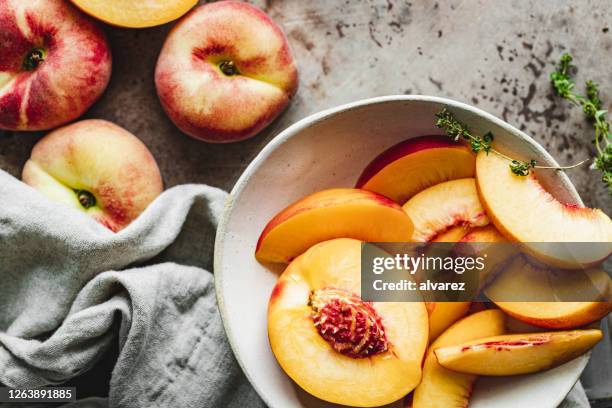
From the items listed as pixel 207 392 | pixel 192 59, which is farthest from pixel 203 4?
pixel 207 392

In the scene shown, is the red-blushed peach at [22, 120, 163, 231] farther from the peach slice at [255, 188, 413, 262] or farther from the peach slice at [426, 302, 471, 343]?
the peach slice at [426, 302, 471, 343]

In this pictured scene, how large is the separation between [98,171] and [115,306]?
195 millimetres

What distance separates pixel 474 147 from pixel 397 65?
0.25 m

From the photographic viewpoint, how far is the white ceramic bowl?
2.64 feet

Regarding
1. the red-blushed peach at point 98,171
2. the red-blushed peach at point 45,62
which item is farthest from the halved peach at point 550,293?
the red-blushed peach at point 45,62

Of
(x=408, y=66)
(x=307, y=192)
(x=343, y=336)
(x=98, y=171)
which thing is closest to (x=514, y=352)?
(x=343, y=336)

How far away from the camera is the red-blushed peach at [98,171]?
37.1 inches

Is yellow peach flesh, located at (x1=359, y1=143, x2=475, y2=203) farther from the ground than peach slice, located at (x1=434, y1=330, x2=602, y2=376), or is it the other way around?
yellow peach flesh, located at (x1=359, y1=143, x2=475, y2=203)

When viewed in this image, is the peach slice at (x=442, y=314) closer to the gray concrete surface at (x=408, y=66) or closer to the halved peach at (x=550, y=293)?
the halved peach at (x=550, y=293)

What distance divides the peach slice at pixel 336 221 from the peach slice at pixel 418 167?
4 centimetres

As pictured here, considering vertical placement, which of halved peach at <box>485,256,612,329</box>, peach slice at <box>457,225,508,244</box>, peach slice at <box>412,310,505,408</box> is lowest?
peach slice at <box>412,310,505,408</box>

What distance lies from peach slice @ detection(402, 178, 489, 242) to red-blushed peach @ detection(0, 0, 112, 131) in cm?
50

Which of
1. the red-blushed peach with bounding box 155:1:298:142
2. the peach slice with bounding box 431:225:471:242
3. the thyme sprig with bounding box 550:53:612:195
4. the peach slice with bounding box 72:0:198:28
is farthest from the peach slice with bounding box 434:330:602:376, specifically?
the peach slice with bounding box 72:0:198:28

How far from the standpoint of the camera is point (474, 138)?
2.64 ft
